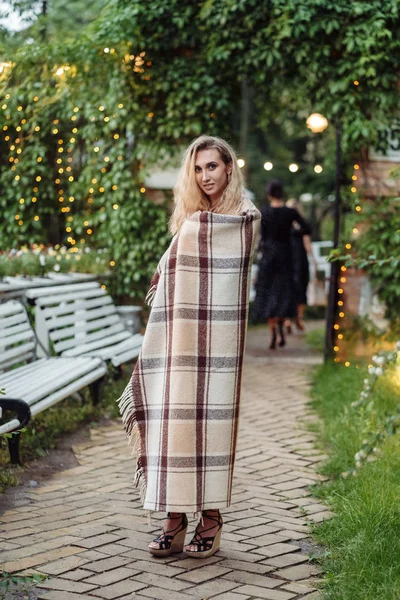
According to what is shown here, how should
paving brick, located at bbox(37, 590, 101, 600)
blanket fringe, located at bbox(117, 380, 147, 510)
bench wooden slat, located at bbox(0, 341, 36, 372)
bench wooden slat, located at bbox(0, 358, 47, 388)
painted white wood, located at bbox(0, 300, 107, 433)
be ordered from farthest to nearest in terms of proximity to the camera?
1. bench wooden slat, located at bbox(0, 341, 36, 372)
2. bench wooden slat, located at bbox(0, 358, 47, 388)
3. painted white wood, located at bbox(0, 300, 107, 433)
4. blanket fringe, located at bbox(117, 380, 147, 510)
5. paving brick, located at bbox(37, 590, 101, 600)

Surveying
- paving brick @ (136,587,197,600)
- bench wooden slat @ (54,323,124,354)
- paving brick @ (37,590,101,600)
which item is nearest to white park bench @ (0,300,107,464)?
bench wooden slat @ (54,323,124,354)

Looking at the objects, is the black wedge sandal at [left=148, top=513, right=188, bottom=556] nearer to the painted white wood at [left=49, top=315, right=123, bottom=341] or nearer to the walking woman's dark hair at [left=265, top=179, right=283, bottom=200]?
the painted white wood at [left=49, top=315, right=123, bottom=341]

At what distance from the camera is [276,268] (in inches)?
406

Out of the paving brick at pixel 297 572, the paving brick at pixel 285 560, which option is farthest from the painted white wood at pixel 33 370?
the paving brick at pixel 297 572

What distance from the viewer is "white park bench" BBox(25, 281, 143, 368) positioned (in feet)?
22.7

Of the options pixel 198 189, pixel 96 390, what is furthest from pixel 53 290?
A: pixel 198 189

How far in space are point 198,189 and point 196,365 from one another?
2.52 ft

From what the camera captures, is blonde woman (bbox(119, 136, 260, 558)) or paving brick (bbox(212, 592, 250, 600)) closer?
paving brick (bbox(212, 592, 250, 600))

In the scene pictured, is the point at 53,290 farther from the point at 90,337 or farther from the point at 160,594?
the point at 160,594

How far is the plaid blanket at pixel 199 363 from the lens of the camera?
3783 millimetres

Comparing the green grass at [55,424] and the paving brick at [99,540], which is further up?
the green grass at [55,424]

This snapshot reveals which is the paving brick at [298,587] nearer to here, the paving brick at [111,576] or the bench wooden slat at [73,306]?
the paving brick at [111,576]

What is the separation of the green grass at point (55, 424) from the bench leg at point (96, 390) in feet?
0.15

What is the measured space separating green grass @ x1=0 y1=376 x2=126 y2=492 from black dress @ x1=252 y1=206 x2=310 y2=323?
2785 mm
